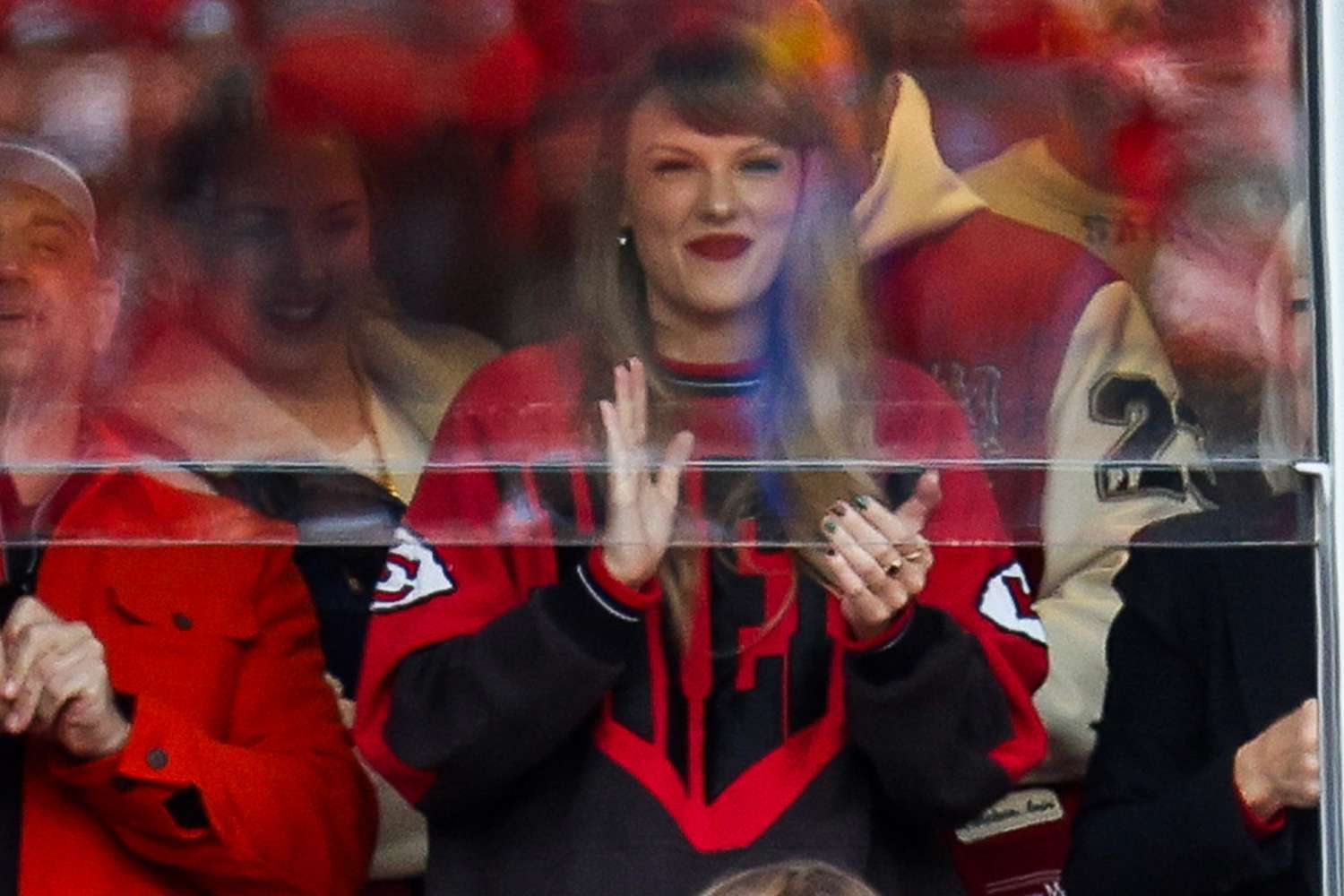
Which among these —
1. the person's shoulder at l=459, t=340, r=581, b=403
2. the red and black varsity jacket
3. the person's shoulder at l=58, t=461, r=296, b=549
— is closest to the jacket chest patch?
the red and black varsity jacket

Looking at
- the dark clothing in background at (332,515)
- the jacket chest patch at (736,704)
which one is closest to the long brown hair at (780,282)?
the jacket chest patch at (736,704)

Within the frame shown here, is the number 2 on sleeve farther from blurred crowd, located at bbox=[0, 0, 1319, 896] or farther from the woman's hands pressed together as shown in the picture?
the woman's hands pressed together

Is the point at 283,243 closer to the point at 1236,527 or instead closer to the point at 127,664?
the point at 127,664

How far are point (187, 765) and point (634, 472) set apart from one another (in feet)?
1.62

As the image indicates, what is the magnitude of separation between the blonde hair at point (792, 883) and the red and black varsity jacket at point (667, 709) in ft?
0.05

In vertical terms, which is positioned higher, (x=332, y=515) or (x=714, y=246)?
(x=714, y=246)

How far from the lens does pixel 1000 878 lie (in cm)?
215

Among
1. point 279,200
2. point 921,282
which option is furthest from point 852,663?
point 279,200

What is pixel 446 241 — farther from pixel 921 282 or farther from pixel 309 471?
pixel 921 282

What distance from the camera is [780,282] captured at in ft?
6.56

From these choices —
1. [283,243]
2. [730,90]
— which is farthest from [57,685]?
[730,90]

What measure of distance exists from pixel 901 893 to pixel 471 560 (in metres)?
0.48

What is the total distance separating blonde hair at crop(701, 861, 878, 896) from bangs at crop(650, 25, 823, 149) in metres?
0.62

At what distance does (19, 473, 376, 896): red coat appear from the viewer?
2090mm
